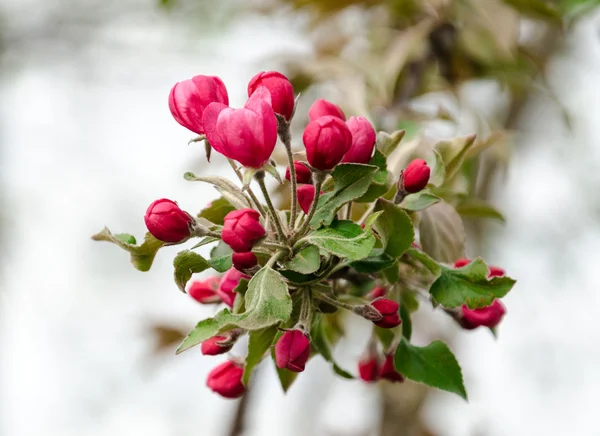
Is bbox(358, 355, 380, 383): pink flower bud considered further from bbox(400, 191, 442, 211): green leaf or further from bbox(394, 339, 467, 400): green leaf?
bbox(400, 191, 442, 211): green leaf

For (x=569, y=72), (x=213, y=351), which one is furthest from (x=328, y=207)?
(x=569, y=72)

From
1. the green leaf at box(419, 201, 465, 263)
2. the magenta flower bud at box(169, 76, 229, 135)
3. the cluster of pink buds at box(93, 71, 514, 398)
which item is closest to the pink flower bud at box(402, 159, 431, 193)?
the cluster of pink buds at box(93, 71, 514, 398)

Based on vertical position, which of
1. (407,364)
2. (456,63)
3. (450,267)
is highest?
(456,63)

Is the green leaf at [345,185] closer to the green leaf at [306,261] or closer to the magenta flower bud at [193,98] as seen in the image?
the green leaf at [306,261]

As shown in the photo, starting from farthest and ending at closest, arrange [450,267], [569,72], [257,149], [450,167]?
1. [569,72]
2. [450,167]
3. [450,267]
4. [257,149]

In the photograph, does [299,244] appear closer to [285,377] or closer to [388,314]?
[388,314]

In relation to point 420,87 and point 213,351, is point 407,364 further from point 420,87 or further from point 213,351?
point 420,87
